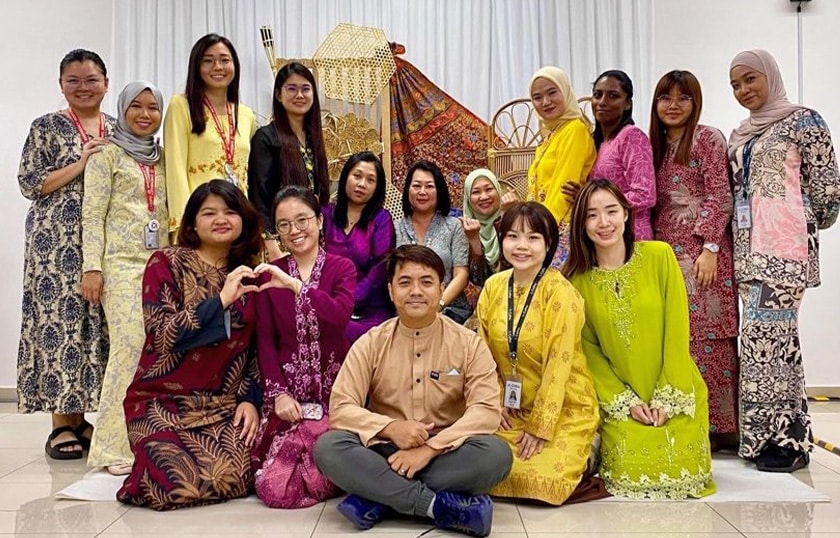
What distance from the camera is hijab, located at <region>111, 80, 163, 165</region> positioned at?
332 cm

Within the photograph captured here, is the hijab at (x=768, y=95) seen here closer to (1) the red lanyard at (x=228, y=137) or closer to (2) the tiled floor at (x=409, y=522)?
(2) the tiled floor at (x=409, y=522)

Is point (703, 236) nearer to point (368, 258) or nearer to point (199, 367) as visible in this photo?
point (368, 258)

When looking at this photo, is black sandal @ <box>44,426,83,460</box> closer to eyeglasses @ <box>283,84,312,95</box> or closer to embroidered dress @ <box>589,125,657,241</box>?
eyeglasses @ <box>283,84,312,95</box>

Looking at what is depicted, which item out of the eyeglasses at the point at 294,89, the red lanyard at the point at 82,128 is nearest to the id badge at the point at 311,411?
the eyeglasses at the point at 294,89

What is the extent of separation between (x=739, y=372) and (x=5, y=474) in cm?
307

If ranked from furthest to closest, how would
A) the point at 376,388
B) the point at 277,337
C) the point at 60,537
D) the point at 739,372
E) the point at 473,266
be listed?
1. the point at 473,266
2. the point at 739,372
3. the point at 277,337
4. the point at 376,388
5. the point at 60,537

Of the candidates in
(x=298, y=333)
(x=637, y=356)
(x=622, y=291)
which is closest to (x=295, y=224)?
(x=298, y=333)

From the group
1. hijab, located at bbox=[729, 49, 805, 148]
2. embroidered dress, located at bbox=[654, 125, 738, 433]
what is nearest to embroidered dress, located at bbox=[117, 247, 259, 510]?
embroidered dress, located at bbox=[654, 125, 738, 433]

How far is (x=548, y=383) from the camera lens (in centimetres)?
277

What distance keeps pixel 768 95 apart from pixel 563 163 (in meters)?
0.89

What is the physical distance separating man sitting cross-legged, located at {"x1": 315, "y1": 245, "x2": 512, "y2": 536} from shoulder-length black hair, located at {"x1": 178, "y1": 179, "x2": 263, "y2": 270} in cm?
61

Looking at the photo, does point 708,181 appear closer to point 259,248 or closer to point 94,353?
point 259,248

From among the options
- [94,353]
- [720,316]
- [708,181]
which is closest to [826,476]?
[720,316]

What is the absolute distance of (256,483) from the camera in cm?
277
